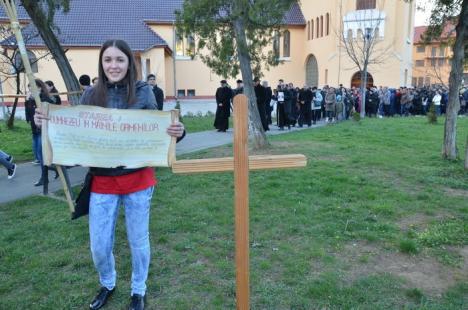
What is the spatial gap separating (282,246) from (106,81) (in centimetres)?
266

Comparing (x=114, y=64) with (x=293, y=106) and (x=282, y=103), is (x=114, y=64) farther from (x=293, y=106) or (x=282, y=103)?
(x=293, y=106)

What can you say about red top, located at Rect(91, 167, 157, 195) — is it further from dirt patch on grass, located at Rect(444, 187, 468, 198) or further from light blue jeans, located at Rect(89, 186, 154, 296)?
dirt patch on grass, located at Rect(444, 187, 468, 198)

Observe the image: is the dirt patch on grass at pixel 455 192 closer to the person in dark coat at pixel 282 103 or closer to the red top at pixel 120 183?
the red top at pixel 120 183

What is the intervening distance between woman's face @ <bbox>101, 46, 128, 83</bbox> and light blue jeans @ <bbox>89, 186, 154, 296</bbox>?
0.81 m

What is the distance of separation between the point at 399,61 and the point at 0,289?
36814mm

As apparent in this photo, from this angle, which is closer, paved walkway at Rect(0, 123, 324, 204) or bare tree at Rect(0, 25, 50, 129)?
paved walkway at Rect(0, 123, 324, 204)

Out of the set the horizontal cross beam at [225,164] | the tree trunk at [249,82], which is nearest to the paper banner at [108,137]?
the horizontal cross beam at [225,164]

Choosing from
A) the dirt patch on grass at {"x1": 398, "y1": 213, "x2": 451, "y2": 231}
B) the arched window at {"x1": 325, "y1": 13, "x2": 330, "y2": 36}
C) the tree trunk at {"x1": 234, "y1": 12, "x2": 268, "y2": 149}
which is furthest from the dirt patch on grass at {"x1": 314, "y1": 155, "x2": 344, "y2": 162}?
the arched window at {"x1": 325, "y1": 13, "x2": 330, "y2": 36}

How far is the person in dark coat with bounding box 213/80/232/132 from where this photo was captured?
15787 mm

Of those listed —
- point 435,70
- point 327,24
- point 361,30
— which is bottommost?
point 435,70

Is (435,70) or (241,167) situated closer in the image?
(241,167)

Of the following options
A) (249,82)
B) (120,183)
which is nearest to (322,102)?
(249,82)

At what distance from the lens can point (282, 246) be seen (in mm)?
4719

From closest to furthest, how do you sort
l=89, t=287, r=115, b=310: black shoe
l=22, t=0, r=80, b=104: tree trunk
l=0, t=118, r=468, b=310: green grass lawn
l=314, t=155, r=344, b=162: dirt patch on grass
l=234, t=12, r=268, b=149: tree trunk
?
l=89, t=287, r=115, b=310: black shoe < l=0, t=118, r=468, b=310: green grass lawn < l=22, t=0, r=80, b=104: tree trunk < l=314, t=155, r=344, b=162: dirt patch on grass < l=234, t=12, r=268, b=149: tree trunk
